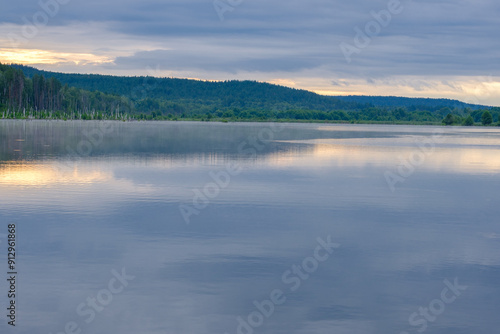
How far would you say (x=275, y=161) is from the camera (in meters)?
40.4

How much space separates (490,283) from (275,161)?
27984mm

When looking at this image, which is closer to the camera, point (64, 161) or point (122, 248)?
point (122, 248)

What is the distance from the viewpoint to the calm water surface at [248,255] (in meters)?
10.7

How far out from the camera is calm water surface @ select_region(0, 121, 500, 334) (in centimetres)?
1070

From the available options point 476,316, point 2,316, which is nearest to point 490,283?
point 476,316

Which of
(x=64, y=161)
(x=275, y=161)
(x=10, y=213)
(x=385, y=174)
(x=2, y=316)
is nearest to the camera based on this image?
(x=2, y=316)

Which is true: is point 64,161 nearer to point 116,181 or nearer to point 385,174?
point 116,181

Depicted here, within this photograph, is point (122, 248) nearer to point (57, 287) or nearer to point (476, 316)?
point (57, 287)

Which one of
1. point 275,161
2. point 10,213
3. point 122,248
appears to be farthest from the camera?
point 275,161

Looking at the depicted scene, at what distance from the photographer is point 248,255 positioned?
48.3 feet

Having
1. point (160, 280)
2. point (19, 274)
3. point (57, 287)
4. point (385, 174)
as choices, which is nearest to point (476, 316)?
point (160, 280)

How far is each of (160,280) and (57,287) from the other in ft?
6.73

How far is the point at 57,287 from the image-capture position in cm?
1196

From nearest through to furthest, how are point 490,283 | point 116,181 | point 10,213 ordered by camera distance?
point 490,283
point 10,213
point 116,181
